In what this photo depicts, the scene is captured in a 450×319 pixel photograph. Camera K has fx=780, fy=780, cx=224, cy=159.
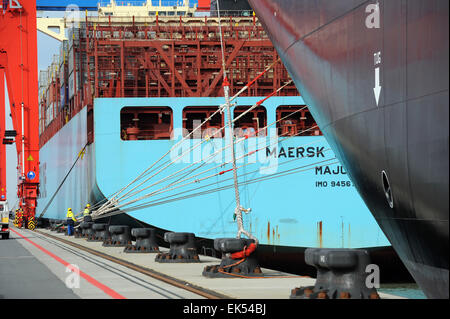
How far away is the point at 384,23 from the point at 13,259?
12437 mm

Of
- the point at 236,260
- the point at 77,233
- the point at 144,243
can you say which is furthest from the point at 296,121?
the point at 236,260

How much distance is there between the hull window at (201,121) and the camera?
85.0ft

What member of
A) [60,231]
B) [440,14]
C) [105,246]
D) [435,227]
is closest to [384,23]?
[440,14]

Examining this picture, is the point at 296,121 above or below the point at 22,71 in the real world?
below

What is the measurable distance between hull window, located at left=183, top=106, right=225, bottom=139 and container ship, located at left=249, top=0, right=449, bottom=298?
13863 mm

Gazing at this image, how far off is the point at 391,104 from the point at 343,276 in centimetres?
193

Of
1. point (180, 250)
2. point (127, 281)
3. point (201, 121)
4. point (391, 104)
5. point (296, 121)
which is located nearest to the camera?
point (391, 104)

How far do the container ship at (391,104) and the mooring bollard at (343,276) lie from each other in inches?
22.7

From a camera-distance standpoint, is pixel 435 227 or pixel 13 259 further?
pixel 13 259

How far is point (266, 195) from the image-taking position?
23953 mm

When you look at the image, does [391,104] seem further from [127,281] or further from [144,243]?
[144,243]

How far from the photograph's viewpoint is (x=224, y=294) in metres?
9.91

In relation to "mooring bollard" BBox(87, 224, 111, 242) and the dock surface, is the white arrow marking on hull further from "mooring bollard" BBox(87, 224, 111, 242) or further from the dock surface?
"mooring bollard" BBox(87, 224, 111, 242)

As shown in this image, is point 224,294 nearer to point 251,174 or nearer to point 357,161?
point 357,161
